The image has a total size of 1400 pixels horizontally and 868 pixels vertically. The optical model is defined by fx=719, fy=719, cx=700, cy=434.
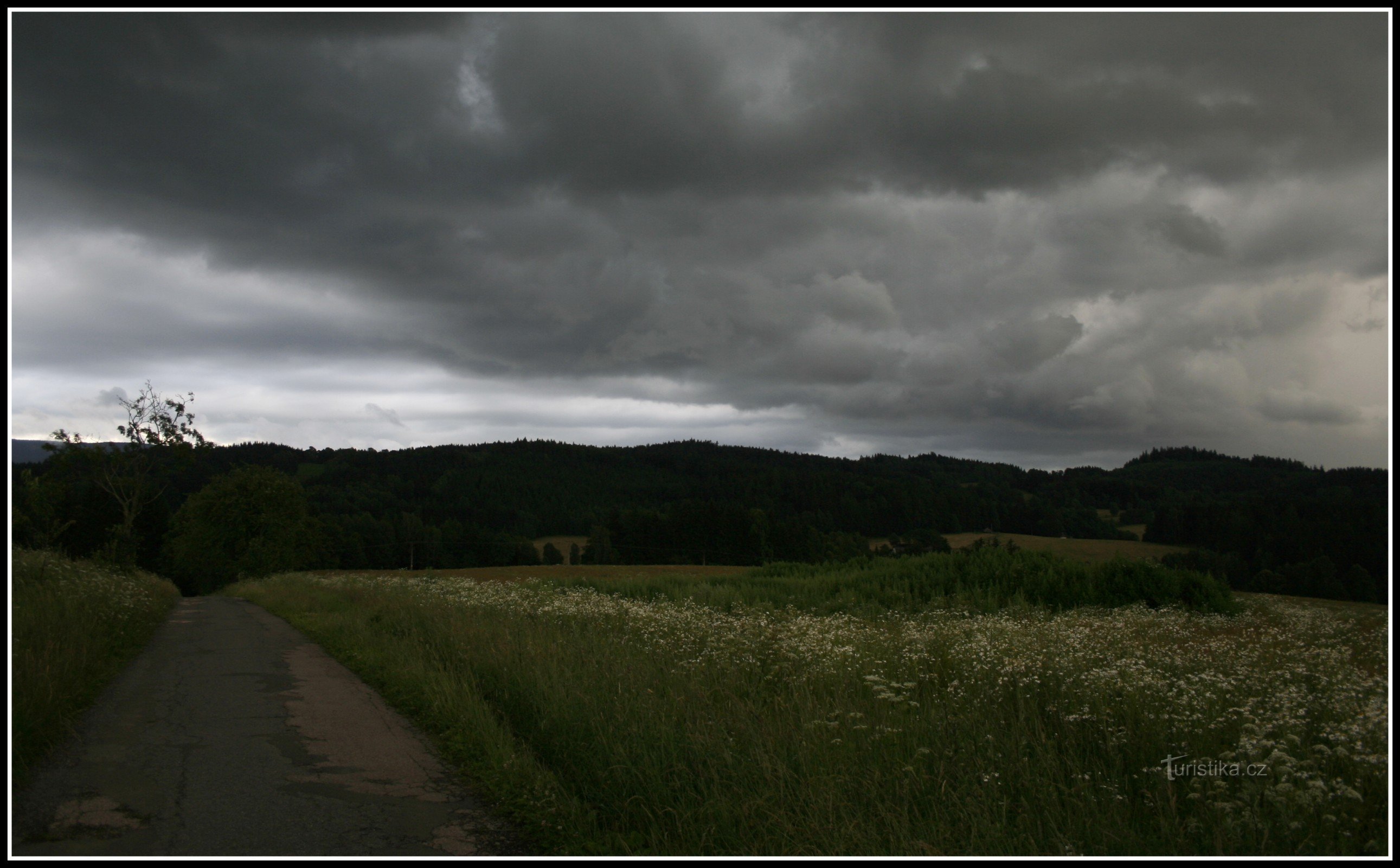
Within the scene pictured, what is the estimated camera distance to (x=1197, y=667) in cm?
726

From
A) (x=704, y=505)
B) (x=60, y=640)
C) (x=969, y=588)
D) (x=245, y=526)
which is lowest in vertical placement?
(x=704, y=505)

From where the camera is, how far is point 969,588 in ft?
78.1

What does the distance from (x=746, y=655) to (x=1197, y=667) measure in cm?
475

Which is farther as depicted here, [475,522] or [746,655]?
[475,522]

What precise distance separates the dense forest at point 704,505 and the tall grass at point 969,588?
63.3 inches

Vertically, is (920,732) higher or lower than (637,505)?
higher

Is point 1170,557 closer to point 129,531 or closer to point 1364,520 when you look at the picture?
point 1364,520

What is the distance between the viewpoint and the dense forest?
400 inches

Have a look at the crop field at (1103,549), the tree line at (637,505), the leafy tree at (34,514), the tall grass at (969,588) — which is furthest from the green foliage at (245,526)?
the crop field at (1103,549)

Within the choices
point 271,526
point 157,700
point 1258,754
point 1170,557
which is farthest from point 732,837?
point 271,526

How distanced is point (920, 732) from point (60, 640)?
31.0ft

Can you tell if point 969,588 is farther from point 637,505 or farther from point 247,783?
point 637,505

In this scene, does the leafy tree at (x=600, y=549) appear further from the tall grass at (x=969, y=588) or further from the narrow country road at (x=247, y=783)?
the narrow country road at (x=247, y=783)

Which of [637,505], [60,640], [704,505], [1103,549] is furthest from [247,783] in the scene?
[637,505]
